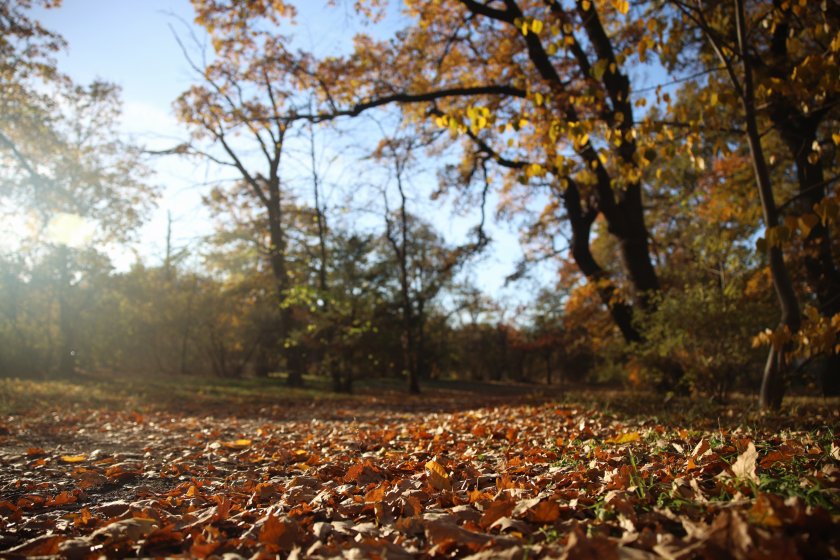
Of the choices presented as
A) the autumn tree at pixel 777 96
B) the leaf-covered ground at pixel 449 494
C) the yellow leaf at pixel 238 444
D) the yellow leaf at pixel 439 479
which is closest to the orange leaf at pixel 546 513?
the leaf-covered ground at pixel 449 494

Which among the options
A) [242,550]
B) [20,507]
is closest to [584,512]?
[242,550]

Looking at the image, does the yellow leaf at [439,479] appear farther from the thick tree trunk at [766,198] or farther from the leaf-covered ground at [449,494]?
the thick tree trunk at [766,198]

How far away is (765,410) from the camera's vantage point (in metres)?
4.70

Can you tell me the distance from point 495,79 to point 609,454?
8005 mm

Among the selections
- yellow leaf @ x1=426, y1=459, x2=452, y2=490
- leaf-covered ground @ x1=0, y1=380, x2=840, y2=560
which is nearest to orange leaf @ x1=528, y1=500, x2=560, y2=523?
leaf-covered ground @ x1=0, y1=380, x2=840, y2=560

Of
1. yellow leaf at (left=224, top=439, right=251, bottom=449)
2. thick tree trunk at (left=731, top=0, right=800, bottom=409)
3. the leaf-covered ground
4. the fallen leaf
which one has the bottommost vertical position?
yellow leaf at (left=224, top=439, right=251, bottom=449)

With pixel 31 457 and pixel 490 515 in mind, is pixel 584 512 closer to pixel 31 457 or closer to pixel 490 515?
pixel 490 515

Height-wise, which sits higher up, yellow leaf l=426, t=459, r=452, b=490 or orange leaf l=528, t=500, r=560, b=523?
orange leaf l=528, t=500, r=560, b=523

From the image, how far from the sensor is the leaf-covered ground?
1565 millimetres

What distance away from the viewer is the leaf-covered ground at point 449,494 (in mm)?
1565

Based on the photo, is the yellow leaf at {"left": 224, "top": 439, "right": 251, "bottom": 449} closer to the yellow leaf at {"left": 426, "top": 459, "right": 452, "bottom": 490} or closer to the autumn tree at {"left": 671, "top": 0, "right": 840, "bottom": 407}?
the yellow leaf at {"left": 426, "top": 459, "right": 452, "bottom": 490}

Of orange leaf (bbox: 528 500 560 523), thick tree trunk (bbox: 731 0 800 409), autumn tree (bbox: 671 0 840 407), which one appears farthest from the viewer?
thick tree trunk (bbox: 731 0 800 409)

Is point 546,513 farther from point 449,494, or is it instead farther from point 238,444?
point 238,444

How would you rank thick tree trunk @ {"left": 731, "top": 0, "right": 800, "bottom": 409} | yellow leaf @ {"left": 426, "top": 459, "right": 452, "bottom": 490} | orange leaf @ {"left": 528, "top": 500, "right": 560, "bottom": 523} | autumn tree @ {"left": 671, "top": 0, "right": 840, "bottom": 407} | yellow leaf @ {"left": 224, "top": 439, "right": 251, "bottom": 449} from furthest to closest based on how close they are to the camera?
1. yellow leaf @ {"left": 224, "top": 439, "right": 251, "bottom": 449}
2. thick tree trunk @ {"left": 731, "top": 0, "right": 800, "bottom": 409}
3. autumn tree @ {"left": 671, "top": 0, "right": 840, "bottom": 407}
4. yellow leaf @ {"left": 426, "top": 459, "right": 452, "bottom": 490}
5. orange leaf @ {"left": 528, "top": 500, "right": 560, "bottom": 523}
